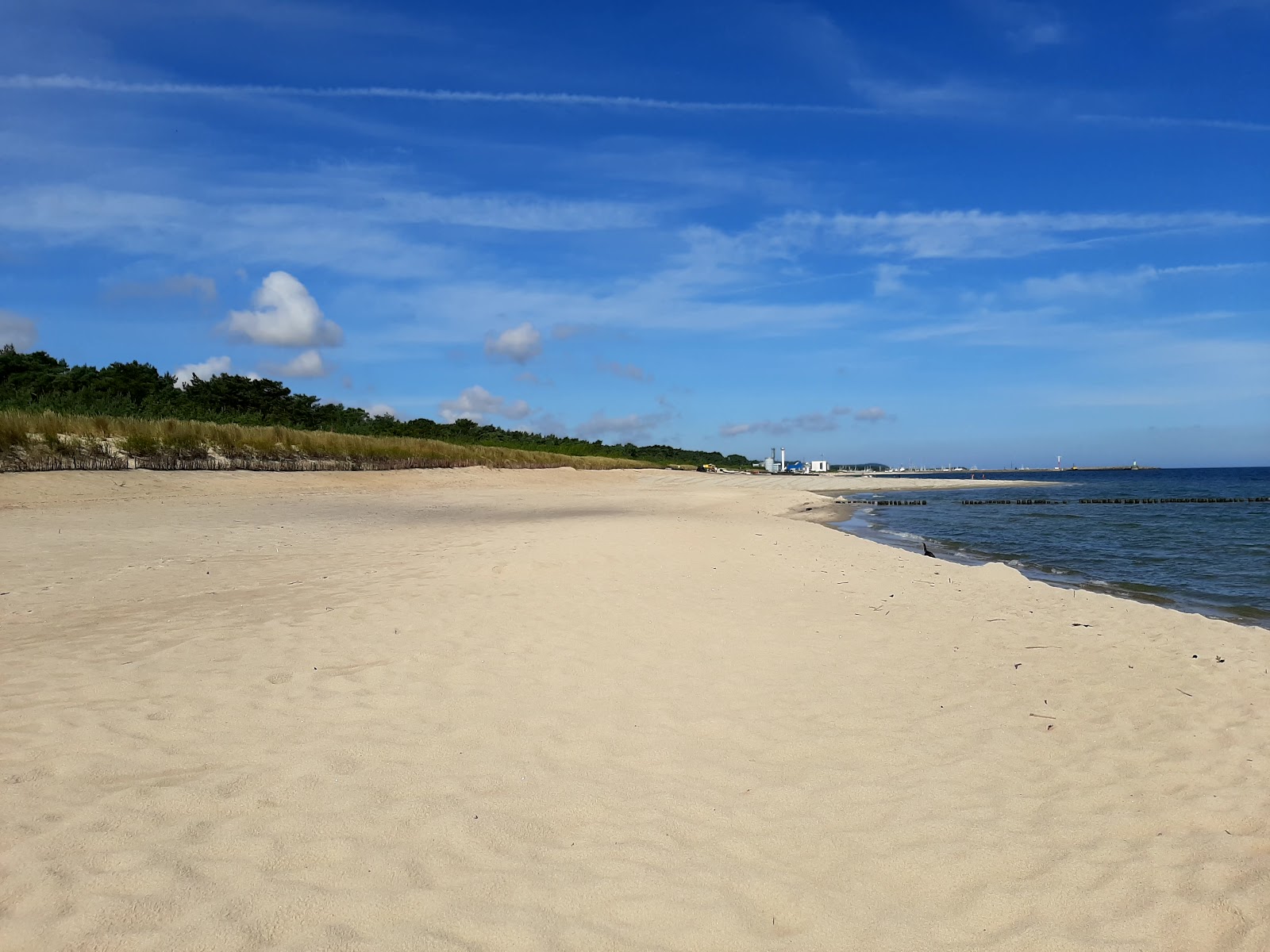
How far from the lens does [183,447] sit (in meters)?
22.1

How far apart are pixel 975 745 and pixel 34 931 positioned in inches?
168

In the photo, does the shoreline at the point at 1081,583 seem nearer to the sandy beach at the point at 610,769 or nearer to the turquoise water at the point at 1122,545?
the turquoise water at the point at 1122,545

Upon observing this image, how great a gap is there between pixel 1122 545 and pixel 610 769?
702 inches

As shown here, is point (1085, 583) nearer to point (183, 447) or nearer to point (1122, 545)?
point (1122, 545)

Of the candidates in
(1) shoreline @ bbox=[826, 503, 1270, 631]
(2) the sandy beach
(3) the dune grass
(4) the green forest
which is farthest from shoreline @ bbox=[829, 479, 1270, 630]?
(4) the green forest

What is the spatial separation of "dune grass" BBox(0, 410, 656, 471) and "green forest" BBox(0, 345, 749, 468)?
2.12m

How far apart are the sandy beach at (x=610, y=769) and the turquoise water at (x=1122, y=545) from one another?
351 centimetres

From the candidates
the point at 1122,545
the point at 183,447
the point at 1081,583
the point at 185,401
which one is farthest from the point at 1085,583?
the point at 185,401

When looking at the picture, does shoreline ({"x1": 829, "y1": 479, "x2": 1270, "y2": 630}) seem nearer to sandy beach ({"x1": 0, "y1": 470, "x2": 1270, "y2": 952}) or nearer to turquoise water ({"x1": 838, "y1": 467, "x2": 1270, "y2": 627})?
turquoise water ({"x1": 838, "y1": 467, "x2": 1270, "y2": 627})

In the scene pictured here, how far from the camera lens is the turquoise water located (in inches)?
424

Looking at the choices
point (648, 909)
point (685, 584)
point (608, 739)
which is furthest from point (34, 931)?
point (685, 584)

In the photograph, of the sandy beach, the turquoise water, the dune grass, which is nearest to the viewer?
the sandy beach

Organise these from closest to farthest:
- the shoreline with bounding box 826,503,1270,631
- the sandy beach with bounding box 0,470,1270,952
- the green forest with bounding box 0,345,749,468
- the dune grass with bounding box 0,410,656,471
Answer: the sandy beach with bounding box 0,470,1270,952 < the shoreline with bounding box 826,503,1270,631 < the dune grass with bounding box 0,410,656,471 < the green forest with bounding box 0,345,749,468

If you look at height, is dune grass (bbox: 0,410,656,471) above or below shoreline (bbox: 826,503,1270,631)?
above
